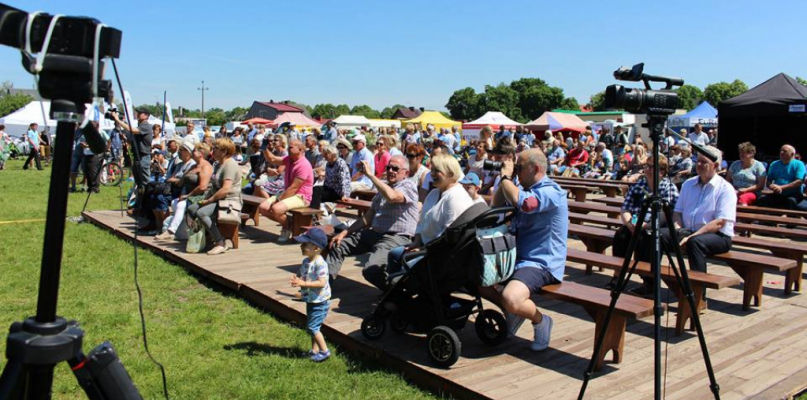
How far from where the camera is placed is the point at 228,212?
7758mm

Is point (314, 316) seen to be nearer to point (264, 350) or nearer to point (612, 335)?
point (264, 350)

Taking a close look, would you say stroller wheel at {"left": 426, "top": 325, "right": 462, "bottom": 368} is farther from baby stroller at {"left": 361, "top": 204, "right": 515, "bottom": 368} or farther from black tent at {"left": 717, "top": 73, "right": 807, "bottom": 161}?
black tent at {"left": 717, "top": 73, "right": 807, "bottom": 161}

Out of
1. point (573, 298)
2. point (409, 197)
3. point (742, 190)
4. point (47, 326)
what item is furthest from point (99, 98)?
point (742, 190)

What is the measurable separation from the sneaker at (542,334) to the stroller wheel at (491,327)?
0.67ft

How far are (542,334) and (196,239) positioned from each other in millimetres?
4719

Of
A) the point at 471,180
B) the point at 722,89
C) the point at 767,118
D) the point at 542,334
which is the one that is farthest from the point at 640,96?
the point at 722,89

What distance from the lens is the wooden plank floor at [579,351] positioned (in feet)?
12.5

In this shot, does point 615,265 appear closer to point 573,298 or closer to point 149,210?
point 573,298

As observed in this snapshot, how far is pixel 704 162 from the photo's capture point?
19.3ft

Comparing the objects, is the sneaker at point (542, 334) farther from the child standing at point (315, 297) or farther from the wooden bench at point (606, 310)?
the child standing at point (315, 297)

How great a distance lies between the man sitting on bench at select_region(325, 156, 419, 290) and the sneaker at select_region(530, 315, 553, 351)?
5.17 feet

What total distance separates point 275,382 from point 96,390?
2.10 meters

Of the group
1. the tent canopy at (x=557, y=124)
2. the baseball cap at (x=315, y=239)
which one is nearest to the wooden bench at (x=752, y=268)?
the baseball cap at (x=315, y=239)

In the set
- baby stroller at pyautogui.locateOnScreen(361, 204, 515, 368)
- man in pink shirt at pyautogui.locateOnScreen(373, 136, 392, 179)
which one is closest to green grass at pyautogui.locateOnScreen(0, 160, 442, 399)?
baby stroller at pyautogui.locateOnScreen(361, 204, 515, 368)
